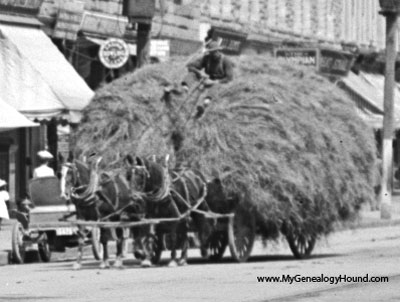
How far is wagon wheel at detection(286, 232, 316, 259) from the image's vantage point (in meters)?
22.8

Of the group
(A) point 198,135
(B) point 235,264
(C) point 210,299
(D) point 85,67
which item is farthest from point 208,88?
(D) point 85,67

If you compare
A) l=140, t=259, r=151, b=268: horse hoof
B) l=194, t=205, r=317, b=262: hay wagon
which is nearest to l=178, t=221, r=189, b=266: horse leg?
l=194, t=205, r=317, b=262: hay wagon

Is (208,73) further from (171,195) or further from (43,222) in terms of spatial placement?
(43,222)

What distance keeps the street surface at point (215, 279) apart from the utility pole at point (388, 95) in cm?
1086

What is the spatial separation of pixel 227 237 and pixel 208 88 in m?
2.16

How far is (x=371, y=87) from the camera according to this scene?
54625 mm

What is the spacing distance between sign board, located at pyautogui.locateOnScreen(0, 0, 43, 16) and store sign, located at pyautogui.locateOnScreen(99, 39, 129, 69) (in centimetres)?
190

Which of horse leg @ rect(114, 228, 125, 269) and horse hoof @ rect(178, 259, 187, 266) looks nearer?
horse leg @ rect(114, 228, 125, 269)

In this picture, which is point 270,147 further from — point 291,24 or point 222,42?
point 291,24

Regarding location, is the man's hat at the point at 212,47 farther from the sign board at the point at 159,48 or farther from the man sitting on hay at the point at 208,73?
the sign board at the point at 159,48

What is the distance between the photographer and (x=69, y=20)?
3506cm

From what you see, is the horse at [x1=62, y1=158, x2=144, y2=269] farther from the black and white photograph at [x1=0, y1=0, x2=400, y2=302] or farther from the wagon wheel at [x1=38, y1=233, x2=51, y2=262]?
the wagon wheel at [x1=38, y1=233, x2=51, y2=262]

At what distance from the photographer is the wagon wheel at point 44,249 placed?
2359cm

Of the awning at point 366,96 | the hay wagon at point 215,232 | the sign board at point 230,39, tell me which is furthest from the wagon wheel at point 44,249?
the awning at point 366,96
